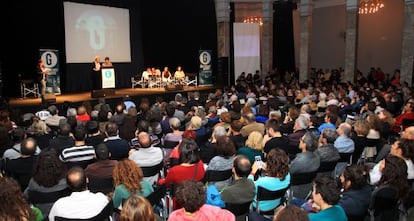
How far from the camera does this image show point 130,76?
18.9m

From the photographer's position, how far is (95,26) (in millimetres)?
17000

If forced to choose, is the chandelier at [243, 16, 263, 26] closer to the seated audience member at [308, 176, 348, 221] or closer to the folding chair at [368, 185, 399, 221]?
the folding chair at [368, 185, 399, 221]

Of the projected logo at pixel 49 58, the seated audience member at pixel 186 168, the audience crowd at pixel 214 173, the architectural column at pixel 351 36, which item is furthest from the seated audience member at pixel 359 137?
the projected logo at pixel 49 58

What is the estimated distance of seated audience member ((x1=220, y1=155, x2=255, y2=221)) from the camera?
13.2 ft

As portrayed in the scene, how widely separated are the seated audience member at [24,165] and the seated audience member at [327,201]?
11.2 ft

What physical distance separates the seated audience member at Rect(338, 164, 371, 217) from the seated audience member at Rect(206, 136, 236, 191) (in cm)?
138

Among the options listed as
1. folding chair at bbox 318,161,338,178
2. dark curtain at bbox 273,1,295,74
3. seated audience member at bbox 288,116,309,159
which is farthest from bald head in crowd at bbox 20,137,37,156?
dark curtain at bbox 273,1,295,74

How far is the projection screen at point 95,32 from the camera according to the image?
16266 mm

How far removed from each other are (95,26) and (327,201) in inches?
595

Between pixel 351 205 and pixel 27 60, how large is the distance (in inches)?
547

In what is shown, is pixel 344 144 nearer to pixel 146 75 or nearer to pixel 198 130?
pixel 198 130

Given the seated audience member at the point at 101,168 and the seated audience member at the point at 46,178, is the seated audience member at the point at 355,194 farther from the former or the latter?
→ the seated audience member at the point at 46,178

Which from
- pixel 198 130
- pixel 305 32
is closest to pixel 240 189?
pixel 198 130

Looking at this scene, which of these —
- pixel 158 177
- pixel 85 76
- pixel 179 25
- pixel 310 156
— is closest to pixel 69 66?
pixel 85 76
